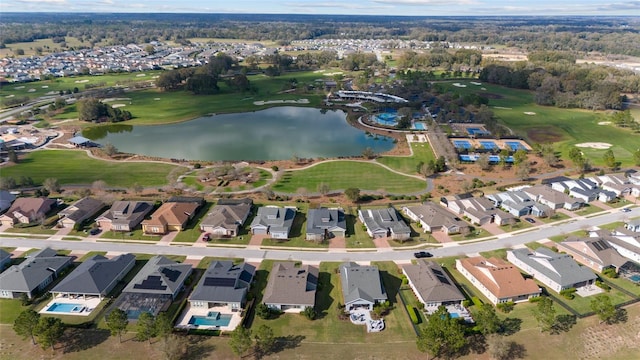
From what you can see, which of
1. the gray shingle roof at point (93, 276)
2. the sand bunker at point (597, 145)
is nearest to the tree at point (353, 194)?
the gray shingle roof at point (93, 276)

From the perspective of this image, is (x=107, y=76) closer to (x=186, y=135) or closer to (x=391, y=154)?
(x=186, y=135)

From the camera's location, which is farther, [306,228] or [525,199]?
[525,199]

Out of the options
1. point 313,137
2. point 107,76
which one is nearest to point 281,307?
point 313,137

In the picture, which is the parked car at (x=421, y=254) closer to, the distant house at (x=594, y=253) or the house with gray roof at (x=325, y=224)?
the house with gray roof at (x=325, y=224)

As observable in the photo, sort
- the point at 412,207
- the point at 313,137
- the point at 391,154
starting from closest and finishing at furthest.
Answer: the point at 412,207, the point at 391,154, the point at 313,137

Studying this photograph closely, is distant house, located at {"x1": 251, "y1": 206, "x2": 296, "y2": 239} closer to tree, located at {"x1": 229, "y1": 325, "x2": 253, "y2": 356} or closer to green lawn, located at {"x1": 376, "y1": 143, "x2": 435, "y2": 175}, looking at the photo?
tree, located at {"x1": 229, "y1": 325, "x2": 253, "y2": 356}

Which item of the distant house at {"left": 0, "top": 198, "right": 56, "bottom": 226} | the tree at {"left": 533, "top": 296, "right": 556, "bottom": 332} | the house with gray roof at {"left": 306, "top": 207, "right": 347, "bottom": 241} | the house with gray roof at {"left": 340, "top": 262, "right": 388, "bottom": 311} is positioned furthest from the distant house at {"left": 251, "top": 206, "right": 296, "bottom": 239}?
the distant house at {"left": 0, "top": 198, "right": 56, "bottom": 226}
